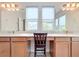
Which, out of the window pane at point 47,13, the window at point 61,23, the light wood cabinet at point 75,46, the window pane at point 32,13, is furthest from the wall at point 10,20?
the light wood cabinet at point 75,46

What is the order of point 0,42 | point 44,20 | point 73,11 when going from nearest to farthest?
point 0,42, point 73,11, point 44,20

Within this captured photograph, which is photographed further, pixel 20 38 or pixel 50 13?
pixel 50 13

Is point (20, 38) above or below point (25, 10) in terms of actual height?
below

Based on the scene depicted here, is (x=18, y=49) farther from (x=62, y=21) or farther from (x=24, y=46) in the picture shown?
(x=62, y=21)

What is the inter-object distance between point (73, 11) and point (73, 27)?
0.53 meters

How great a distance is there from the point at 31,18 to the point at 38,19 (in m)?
0.24

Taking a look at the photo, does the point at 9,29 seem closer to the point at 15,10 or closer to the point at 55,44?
the point at 15,10

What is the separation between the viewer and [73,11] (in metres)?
5.15

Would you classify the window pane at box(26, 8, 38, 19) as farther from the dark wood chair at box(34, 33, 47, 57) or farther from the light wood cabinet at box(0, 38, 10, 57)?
the light wood cabinet at box(0, 38, 10, 57)

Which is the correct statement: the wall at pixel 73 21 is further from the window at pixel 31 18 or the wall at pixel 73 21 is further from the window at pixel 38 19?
the window at pixel 31 18

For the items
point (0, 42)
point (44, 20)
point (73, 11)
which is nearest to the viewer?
point (0, 42)

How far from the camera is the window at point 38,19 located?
5.51 m

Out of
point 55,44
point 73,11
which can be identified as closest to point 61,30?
point 73,11

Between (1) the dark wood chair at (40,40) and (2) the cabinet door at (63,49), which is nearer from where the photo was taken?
(2) the cabinet door at (63,49)
